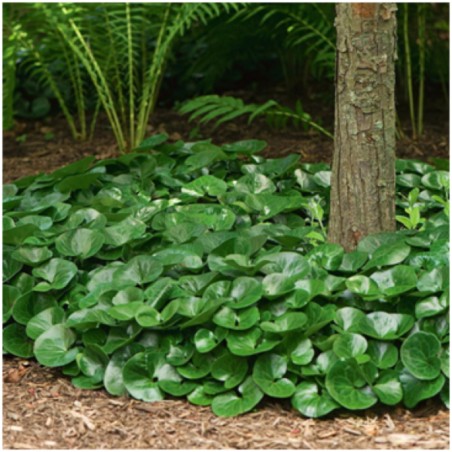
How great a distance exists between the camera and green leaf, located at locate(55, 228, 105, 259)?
3131mm

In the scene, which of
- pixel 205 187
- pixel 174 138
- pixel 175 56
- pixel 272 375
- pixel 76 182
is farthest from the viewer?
pixel 175 56

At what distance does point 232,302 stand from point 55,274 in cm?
71

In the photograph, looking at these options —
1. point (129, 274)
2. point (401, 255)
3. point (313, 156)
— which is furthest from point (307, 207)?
point (313, 156)

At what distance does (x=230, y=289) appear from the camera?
9.21 feet

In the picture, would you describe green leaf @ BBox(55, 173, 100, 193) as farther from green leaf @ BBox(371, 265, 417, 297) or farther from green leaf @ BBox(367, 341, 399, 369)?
green leaf @ BBox(367, 341, 399, 369)

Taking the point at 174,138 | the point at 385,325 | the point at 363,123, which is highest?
the point at 363,123

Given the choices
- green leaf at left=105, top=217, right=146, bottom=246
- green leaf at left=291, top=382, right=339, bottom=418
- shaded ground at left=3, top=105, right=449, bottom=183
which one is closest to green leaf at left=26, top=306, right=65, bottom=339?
green leaf at left=105, top=217, right=146, bottom=246

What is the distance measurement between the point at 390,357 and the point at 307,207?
0.93 meters

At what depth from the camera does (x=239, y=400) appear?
2.61m

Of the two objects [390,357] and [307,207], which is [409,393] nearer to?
[390,357]

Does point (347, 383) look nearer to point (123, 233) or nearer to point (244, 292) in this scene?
point (244, 292)

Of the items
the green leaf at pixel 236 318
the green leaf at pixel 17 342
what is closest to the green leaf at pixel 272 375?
the green leaf at pixel 236 318

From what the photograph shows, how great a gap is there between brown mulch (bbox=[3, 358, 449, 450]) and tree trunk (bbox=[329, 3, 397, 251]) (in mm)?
758

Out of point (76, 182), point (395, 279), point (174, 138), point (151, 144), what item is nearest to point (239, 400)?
point (395, 279)
